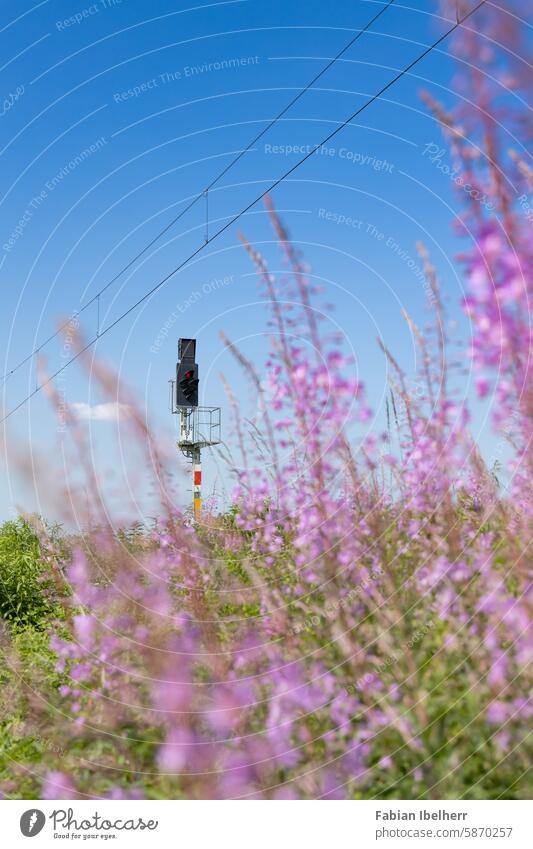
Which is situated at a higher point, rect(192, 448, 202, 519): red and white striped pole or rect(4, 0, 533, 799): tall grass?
rect(192, 448, 202, 519): red and white striped pole

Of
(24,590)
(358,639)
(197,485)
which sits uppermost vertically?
(197,485)

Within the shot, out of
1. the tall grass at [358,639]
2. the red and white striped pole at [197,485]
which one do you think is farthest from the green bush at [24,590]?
the tall grass at [358,639]

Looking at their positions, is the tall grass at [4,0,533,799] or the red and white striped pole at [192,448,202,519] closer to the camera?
the tall grass at [4,0,533,799]

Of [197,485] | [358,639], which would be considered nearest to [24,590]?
[197,485]

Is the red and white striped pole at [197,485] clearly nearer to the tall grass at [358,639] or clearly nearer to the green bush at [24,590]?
the green bush at [24,590]

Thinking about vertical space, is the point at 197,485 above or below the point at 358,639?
above

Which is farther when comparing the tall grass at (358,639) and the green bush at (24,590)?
the green bush at (24,590)

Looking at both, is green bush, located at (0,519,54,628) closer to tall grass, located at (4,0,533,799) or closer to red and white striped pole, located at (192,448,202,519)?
red and white striped pole, located at (192,448,202,519)

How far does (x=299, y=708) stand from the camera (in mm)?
3006

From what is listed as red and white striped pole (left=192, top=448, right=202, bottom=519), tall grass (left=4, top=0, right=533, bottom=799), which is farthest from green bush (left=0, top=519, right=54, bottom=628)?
tall grass (left=4, top=0, right=533, bottom=799)

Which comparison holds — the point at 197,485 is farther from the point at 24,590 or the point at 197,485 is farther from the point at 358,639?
the point at 358,639

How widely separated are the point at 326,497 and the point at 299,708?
86cm
